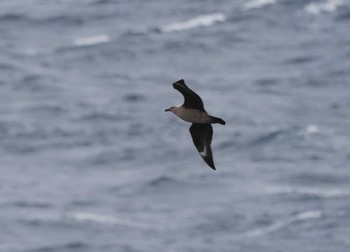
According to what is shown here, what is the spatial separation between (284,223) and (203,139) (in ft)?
157

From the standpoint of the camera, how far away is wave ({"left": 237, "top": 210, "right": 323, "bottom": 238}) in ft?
210

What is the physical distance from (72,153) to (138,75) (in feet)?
55.9

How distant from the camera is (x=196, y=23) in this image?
104375mm

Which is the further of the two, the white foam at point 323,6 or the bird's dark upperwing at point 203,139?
the white foam at point 323,6

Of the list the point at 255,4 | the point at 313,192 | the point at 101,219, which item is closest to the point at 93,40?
the point at 255,4

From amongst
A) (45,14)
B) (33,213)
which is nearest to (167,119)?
(33,213)

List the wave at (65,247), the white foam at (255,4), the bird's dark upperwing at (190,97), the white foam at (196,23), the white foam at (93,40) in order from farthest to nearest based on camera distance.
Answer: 1. the white foam at (255,4)
2. the white foam at (196,23)
3. the white foam at (93,40)
4. the wave at (65,247)
5. the bird's dark upperwing at (190,97)

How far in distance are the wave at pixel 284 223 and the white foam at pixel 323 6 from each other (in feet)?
125

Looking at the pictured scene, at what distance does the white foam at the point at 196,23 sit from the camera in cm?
10275

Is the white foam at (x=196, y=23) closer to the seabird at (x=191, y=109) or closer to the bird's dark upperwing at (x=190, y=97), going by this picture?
the seabird at (x=191, y=109)

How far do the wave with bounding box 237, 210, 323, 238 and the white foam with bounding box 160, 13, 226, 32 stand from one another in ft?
126

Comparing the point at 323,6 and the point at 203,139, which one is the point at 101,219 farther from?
the point at 203,139

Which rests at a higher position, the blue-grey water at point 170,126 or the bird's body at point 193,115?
the blue-grey water at point 170,126

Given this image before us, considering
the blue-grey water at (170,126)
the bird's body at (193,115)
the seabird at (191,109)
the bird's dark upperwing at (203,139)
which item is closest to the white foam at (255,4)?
the blue-grey water at (170,126)
